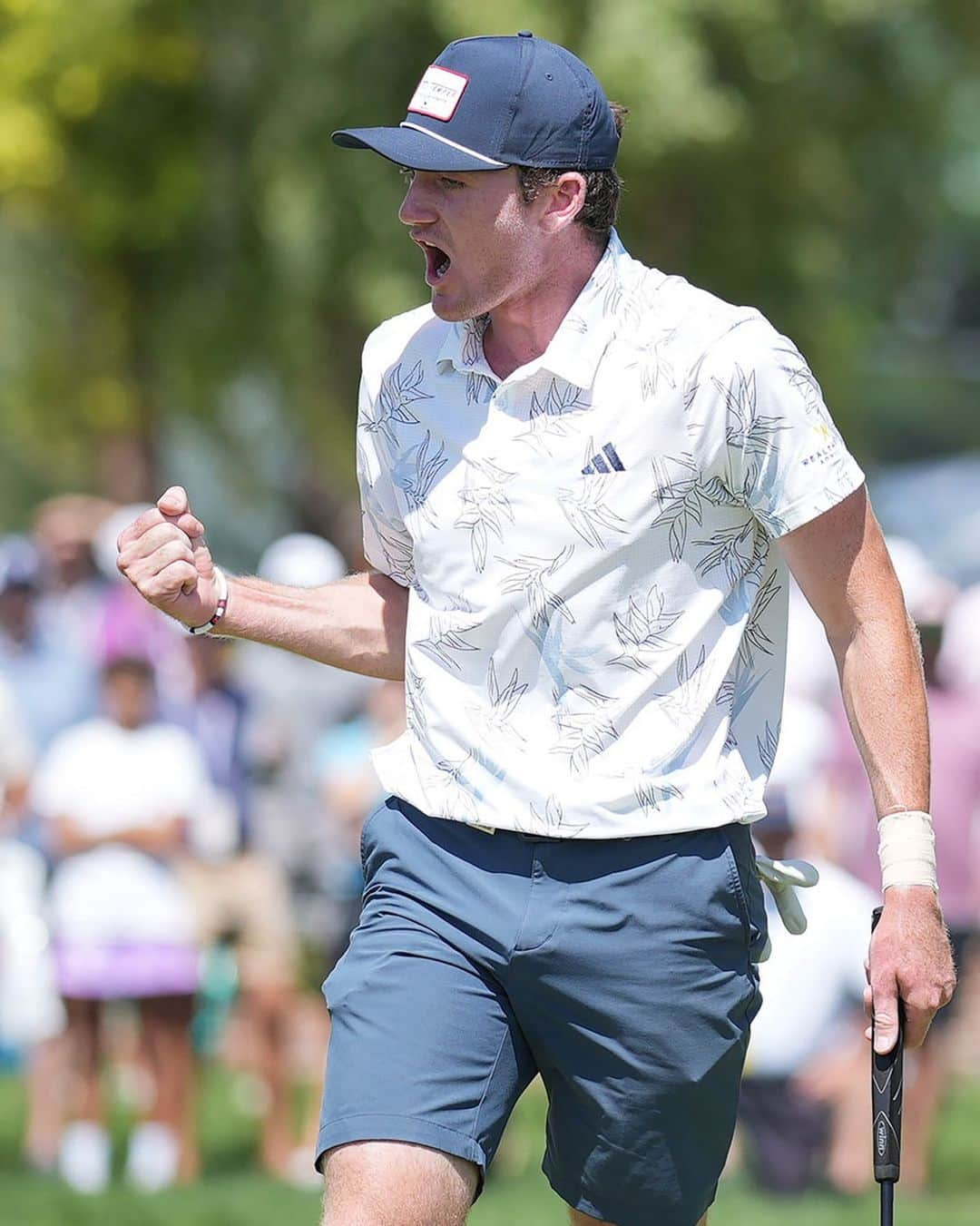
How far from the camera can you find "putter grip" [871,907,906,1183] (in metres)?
3.44

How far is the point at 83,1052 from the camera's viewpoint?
852 centimetres

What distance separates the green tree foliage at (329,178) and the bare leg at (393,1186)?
8.94 metres

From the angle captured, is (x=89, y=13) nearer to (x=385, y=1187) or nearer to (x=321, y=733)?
(x=321, y=733)

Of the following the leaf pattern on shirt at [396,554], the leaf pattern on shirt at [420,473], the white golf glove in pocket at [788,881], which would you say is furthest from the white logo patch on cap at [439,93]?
the white golf glove in pocket at [788,881]

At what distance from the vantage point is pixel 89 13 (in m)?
13.7

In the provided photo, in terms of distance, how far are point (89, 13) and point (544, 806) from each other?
443 inches

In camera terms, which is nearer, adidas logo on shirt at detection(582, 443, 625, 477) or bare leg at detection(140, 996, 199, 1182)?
adidas logo on shirt at detection(582, 443, 625, 477)

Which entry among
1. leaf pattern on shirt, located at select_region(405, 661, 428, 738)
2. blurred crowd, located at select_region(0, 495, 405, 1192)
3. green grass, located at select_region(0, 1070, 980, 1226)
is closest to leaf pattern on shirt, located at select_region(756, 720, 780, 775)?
leaf pattern on shirt, located at select_region(405, 661, 428, 738)

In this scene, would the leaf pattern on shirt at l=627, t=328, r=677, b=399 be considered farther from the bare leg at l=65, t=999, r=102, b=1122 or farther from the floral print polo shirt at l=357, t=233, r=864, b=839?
the bare leg at l=65, t=999, r=102, b=1122

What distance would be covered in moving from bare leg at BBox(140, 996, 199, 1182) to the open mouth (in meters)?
5.28

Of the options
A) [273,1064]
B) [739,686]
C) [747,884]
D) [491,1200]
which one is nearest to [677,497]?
[739,686]

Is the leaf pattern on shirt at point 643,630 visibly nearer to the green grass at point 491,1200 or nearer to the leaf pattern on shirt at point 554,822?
the leaf pattern on shirt at point 554,822

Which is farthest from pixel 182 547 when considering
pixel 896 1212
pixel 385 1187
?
pixel 896 1212

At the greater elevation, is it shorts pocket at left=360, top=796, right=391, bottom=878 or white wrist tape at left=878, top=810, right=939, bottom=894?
white wrist tape at left=878, top=810, right=939, bottom=894
